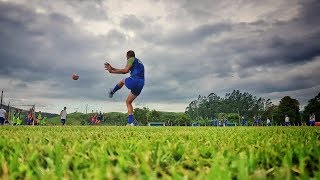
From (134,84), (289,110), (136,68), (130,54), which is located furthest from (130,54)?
(289,110)

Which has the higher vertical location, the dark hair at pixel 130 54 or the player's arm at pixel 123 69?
the dark hair at pixel 130 54

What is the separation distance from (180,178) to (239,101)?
15292 centimetres

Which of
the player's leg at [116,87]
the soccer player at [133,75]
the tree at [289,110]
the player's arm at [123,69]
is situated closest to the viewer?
the player's arm at [123,69]

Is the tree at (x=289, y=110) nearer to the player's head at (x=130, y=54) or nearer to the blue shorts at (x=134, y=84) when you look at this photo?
the blue shorts at (x=134, y=84)

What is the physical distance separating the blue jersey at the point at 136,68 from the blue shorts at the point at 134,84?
0.16 meters

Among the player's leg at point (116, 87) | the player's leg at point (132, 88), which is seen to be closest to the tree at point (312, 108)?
the player's leg at point (132, 88)

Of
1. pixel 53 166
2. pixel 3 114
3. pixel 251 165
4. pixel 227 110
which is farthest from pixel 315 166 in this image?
pixel 227 110

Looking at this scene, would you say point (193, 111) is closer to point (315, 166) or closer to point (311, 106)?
point (311, 106)

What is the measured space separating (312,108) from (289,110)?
6618 mm

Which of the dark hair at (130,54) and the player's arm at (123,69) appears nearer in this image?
the player's arm at (123,69)

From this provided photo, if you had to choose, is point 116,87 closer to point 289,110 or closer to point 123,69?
point 123,69

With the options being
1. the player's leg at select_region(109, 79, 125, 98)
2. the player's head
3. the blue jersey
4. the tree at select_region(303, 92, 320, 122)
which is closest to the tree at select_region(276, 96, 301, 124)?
the tree at select_region(303, 92, 320, 122)

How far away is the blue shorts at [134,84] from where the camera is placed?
11672 millimetres

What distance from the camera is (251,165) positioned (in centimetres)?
168
